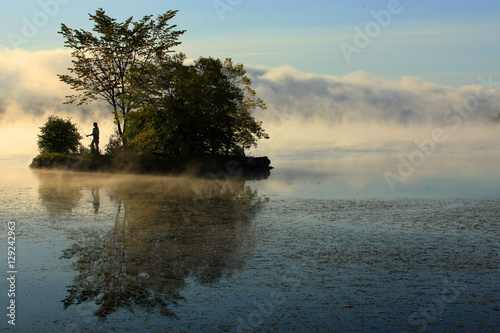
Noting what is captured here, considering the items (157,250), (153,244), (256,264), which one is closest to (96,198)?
(153,244)

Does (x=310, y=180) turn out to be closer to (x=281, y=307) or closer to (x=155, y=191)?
(x=155, y=191)

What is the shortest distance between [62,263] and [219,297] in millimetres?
4063

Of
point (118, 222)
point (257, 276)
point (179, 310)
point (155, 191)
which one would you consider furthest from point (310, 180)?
point (179, 310)

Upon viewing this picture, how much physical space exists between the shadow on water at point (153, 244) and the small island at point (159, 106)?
47.0 ft

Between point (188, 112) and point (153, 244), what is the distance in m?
27.6

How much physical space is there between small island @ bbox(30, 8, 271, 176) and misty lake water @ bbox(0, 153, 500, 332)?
17839 mm

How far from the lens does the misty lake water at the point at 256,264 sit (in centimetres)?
779

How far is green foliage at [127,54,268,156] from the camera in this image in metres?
39.5

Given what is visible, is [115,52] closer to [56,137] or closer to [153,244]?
[56,137]

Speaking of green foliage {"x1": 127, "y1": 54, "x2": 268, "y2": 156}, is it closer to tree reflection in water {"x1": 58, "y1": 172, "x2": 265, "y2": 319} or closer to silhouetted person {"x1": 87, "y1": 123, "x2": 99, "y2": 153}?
silhouetted person {"x1": 87, "y1": 123, "x2": 99, "y2": 153}

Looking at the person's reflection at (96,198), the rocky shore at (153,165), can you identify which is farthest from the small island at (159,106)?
the person's reflection at (96,198)

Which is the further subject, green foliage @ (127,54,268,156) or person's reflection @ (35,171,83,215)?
green foliage @ (127,54,268,156)

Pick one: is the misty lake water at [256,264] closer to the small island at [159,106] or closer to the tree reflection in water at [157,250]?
the tree reflection in water at [157,250]

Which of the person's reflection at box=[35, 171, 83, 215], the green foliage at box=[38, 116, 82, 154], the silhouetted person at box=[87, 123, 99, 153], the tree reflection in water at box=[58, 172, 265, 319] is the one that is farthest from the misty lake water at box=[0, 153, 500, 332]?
the green foliage at box=[38, 116, 82, 154]
